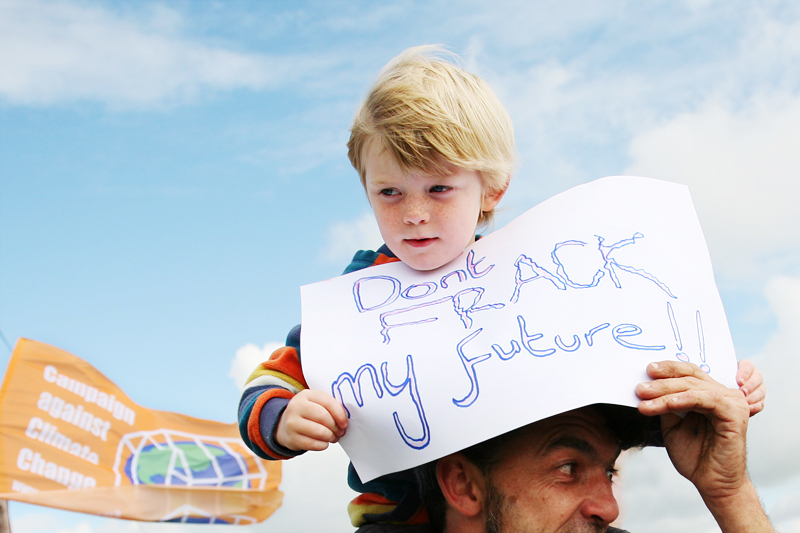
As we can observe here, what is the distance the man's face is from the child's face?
618 mm

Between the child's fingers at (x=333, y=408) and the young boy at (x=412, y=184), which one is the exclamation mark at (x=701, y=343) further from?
the child's fingers at (x=333, y=408)

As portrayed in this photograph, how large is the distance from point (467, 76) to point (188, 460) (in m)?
10.3

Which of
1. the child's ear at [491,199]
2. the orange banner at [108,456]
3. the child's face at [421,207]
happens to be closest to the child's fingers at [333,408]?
the child's face at [421,207]

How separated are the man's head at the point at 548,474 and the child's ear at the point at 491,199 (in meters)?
0.67

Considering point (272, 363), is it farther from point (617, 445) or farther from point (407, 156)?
point (617, 445)

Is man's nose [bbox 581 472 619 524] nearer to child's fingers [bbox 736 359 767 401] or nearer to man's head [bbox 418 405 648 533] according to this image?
man's head [bbox 418 405 648 533]

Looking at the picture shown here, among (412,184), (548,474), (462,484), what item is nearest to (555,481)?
(548,474)

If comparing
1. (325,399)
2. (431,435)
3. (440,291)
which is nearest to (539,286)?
(440,291)

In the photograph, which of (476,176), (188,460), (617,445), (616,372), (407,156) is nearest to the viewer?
(616,372)

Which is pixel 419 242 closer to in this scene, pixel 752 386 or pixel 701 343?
pixel 701 343

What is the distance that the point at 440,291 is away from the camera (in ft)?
6.58

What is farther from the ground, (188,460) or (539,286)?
(188,460)

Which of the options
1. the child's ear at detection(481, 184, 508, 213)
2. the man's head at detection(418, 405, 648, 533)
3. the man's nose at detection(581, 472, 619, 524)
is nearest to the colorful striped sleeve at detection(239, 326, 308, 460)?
the man's head at detection(418, 405, 648, 533)

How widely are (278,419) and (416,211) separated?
0.68 meters
